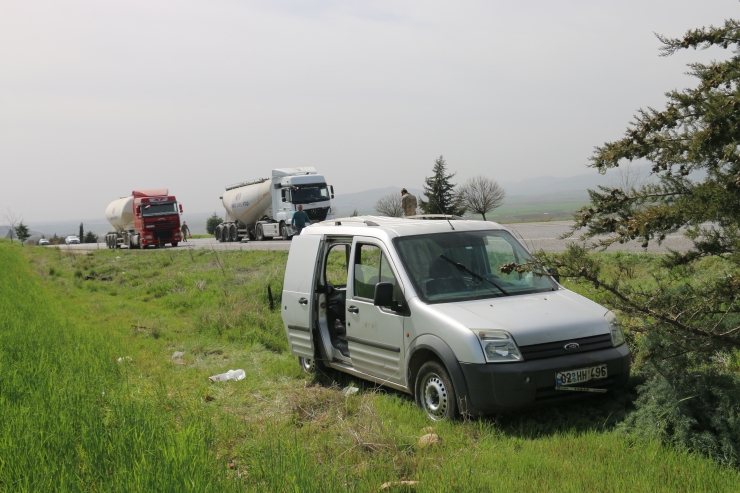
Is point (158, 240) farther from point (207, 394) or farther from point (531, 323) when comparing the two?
point (531, 323)

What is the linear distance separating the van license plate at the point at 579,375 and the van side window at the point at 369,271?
78.0 inches

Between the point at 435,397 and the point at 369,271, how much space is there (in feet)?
5.82

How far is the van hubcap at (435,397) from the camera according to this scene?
6.26 meters

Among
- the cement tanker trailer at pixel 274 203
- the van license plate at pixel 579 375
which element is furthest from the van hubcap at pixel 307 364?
the cement tanker trailer at pixel 274 203

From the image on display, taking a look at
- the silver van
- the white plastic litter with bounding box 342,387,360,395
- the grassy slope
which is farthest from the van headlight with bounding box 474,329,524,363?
the grassy slope

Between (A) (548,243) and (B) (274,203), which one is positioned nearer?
(A) (548,243)

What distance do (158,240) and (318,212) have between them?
535 inches

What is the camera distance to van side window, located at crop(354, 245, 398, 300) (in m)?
7.43

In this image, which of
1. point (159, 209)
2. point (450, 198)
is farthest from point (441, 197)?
point (159, 209)

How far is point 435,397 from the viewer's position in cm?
642

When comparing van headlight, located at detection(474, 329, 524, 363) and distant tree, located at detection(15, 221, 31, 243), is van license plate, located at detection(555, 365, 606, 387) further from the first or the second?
distant tree, located at detection(15, 221, 31, 243)

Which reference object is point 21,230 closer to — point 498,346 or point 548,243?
point 548,243

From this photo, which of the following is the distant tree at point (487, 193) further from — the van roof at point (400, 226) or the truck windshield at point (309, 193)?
the van roof at point (400, 226)

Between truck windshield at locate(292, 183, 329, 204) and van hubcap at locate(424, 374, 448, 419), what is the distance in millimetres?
30893
